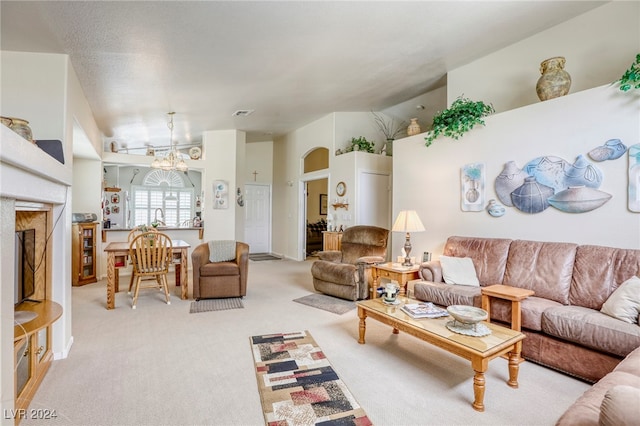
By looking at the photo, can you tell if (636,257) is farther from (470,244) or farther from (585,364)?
(470,244)

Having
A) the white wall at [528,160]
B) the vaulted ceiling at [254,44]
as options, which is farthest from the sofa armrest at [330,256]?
the vaulted ceiling at [254,44]

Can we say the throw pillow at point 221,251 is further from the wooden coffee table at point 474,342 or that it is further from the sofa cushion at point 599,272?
the sofa cushion at point 599,272

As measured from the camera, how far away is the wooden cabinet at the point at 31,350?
5.77ft

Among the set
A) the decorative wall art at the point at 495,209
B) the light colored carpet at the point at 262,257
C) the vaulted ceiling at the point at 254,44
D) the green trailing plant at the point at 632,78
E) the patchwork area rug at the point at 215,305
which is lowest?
the patchwork area rug at the point at 215,305

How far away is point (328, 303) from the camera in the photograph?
13.5 ft

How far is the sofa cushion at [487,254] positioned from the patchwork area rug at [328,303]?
146 cm

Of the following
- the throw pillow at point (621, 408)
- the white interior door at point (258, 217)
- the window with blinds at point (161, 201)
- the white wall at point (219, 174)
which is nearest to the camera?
the throw pillow at point (621, 408)

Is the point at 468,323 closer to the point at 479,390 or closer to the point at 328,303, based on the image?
the point at 479,390

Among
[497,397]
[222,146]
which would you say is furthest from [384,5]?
[222,146]

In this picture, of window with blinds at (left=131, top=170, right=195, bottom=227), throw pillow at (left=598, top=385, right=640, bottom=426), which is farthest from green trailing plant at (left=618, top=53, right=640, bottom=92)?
window with blinds at (left=131, top=170, right=195, bottom=227)

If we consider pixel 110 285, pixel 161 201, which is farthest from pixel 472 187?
pixel 161 201

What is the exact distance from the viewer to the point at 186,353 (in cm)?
263

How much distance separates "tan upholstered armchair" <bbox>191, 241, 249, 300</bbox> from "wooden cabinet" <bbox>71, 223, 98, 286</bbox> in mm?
2267

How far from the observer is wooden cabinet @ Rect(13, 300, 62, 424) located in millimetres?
1759
